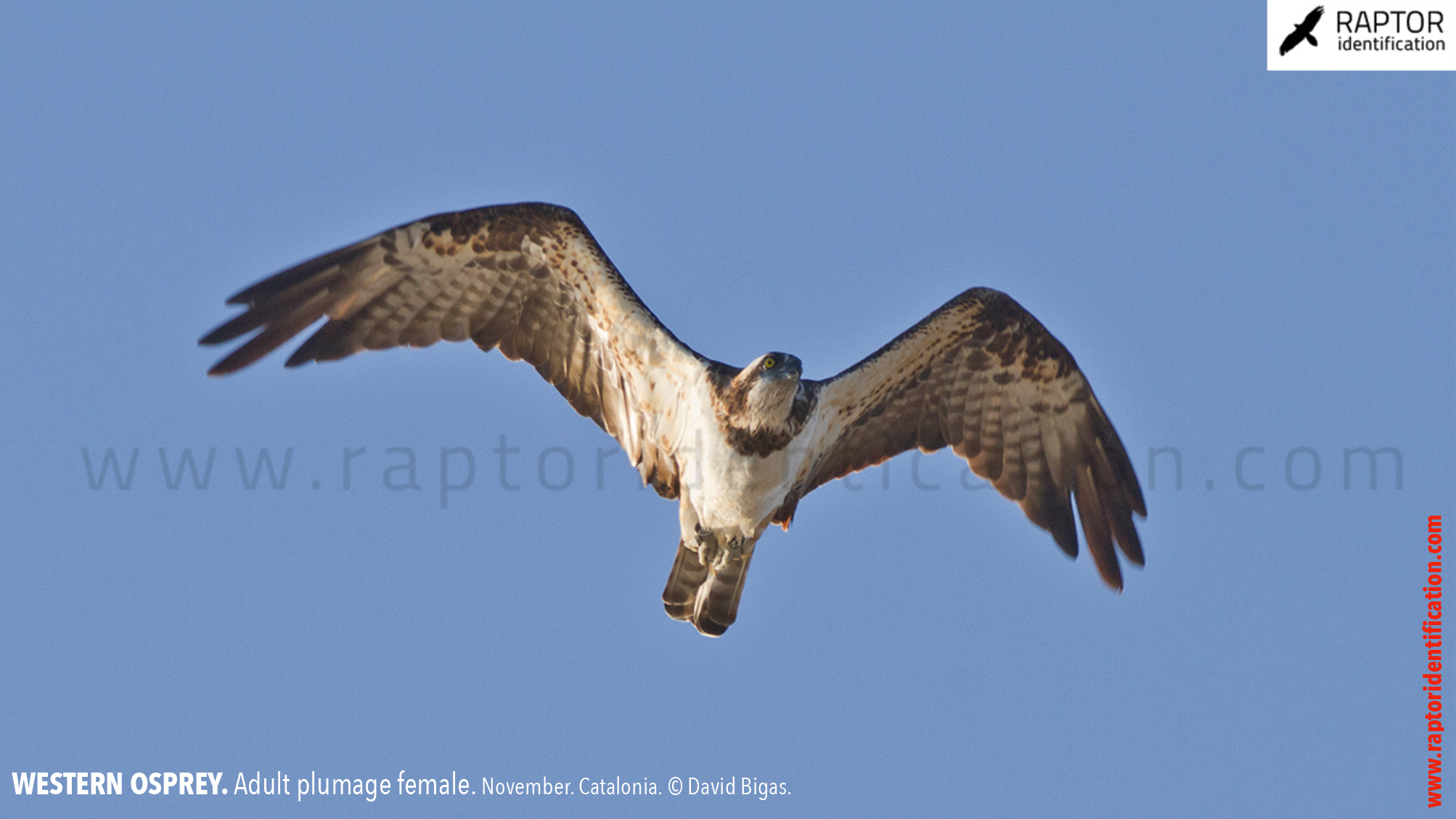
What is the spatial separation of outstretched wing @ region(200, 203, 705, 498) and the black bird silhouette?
6.62 metres

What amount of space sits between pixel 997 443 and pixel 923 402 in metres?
0.74

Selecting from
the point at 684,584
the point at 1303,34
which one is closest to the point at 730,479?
the point at 684,584

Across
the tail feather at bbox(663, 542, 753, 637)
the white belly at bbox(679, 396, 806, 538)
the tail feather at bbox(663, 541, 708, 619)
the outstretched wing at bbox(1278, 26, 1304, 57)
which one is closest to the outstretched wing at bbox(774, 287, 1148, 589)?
the white belly at bbox(679, 396, 806, 538)

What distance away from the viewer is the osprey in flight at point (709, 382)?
11562mm

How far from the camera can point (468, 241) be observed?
12.0 metres

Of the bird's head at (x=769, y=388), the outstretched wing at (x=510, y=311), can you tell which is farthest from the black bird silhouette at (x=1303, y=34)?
the outstretched wing at (x=510, y=311)

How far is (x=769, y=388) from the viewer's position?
1107cm

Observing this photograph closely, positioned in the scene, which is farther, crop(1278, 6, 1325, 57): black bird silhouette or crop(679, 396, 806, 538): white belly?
crop(1278, 6, 1325, 57): black bird silhouette

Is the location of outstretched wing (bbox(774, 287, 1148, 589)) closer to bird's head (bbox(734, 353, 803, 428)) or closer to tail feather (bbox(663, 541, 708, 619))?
tail feather (bbox(663, 541, 708, 619))

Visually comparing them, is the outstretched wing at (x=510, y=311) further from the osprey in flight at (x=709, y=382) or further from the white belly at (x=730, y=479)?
the white belly at (x=730, y=479)

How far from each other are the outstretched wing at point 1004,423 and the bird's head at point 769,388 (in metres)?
1.11

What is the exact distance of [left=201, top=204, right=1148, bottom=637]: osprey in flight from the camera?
11.6m

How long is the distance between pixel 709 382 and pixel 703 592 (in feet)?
5.94

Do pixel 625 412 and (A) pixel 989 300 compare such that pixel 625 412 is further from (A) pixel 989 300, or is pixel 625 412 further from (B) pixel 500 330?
(A) pixel 989 300
